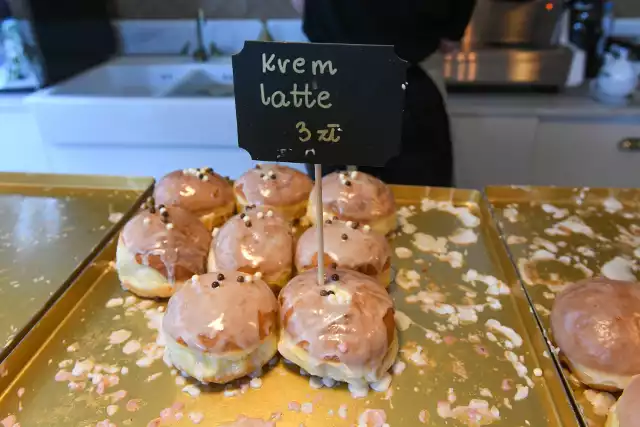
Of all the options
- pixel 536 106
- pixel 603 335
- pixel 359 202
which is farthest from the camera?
pixel 536 106

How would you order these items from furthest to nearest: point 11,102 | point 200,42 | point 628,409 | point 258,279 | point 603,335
→ 1. point 200,42
2. point 11,102
3. point 258,279
4. point 603,335
5. point 628,409

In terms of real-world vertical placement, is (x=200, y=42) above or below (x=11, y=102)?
above

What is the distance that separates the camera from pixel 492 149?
2.32 m

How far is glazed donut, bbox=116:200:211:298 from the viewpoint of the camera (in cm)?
120

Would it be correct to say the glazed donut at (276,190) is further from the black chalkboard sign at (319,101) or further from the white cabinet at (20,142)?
the white cabinet at (20,142)

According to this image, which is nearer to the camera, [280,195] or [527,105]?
[280,195]

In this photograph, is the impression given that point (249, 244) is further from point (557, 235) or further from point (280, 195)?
point (557, 235)

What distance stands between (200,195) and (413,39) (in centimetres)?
92

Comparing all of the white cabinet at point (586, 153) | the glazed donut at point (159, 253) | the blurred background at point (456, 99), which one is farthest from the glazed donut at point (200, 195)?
the white cabinet at point (586, 153)

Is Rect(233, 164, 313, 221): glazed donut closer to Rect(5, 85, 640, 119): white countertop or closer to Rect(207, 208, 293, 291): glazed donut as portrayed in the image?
Rect(207, 208, 293, 291): glazed donut

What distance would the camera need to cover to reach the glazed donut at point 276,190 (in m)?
1.42

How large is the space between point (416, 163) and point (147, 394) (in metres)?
1.29

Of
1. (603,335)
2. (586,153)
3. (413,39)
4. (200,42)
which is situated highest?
(413,39)

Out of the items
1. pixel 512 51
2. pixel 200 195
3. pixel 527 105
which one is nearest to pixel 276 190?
pixel 200 195
